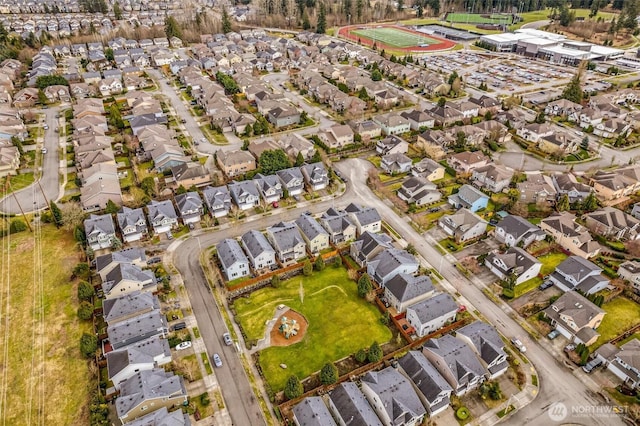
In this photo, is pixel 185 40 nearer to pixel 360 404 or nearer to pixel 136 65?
pixel 136 65

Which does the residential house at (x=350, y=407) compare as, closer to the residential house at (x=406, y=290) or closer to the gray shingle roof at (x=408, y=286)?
the residential house at (x=406, y=290)

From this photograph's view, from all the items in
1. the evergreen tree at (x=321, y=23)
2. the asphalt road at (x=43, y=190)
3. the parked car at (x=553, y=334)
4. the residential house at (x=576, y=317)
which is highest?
the evergreen tree at (x=321, y=23)

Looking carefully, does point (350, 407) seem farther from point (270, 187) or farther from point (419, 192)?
point (419, 192)

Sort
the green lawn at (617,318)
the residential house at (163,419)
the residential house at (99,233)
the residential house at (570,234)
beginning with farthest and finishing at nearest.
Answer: the residential house at (99,233) < the residential house at (570,234) < the green lawn at (617,318) < the residential house at (163,419)

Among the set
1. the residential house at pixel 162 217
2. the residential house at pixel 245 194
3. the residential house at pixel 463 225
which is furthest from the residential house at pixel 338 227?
the residential house at pixel 162 217

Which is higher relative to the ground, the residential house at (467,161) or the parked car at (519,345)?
the residential house at (467,161)

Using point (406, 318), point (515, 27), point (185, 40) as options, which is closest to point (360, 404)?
point (406, 318)

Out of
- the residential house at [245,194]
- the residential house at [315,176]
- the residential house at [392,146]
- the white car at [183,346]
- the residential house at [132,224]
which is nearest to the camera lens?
the white car at [183,346]

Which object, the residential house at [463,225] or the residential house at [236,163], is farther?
the residential house at [236,163]
